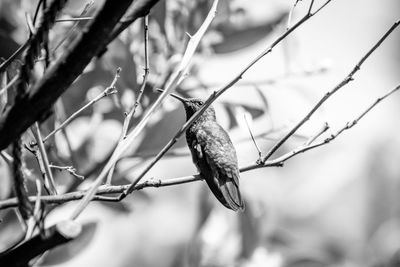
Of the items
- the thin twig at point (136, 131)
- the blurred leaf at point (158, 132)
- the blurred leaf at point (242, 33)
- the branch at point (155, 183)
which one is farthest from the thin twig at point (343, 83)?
the blurred leaf at point (242, 33)

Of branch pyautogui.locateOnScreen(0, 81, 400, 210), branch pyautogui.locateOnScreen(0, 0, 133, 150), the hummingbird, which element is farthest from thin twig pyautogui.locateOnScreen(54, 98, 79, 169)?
branch pyautogui.locateOnScreen(0, 0, 133, 150)

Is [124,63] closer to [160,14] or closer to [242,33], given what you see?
[160,14]

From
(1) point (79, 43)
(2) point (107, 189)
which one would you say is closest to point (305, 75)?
(2) point (107, 189)

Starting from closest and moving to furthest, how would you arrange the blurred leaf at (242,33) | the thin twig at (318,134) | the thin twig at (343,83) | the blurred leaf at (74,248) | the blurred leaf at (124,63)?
the thin twig at (343,83), the thin twig at (318,134), the blurred leaf at (74,248), the blurred leaf at (124,63), the blurred leaf at (242,33)

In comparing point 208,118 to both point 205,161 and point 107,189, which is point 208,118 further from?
point 107,189

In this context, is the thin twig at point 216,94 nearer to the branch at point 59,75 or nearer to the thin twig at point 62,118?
the branch at point 59,75

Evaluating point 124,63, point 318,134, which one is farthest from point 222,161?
point 318,134

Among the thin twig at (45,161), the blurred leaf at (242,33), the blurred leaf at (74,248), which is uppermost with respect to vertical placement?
the blurred leaf at (242,33)
